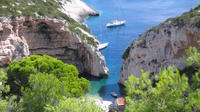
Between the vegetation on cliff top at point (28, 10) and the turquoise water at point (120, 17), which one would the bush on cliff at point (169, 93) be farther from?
the vegetation on cliff top at point (28, 10)

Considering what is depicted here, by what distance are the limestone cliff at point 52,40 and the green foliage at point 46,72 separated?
11476mm

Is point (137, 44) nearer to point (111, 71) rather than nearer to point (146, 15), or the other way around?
point (111, 71)

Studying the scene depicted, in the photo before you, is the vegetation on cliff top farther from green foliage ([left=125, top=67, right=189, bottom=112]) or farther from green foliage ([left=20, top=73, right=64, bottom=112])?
green foliage ([left=125, top=67, right=189, bottom=112])

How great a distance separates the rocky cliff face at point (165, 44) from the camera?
35.9m

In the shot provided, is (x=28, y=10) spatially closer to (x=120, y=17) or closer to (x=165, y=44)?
(x=165, y=44)

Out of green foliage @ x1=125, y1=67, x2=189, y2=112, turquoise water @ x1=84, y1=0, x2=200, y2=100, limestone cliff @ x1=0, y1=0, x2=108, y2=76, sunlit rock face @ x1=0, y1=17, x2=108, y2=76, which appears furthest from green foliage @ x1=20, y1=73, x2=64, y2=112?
limestone cliff @ x1=0, y1=0, x2=108, y2=76

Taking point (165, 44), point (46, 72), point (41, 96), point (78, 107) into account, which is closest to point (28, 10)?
point (165, 44)

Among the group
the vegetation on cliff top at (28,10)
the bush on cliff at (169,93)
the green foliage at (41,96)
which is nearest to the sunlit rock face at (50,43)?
the vegetation on cliff top at (28,10)

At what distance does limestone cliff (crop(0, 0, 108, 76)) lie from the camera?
141 ft

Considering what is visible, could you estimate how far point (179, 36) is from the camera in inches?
1447

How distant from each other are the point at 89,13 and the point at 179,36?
55108mm

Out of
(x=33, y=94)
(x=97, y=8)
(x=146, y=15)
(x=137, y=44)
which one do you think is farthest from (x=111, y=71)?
(x=97, y=8)

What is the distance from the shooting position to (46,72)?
29016 millimetres

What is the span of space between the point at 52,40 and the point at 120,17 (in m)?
39.1
